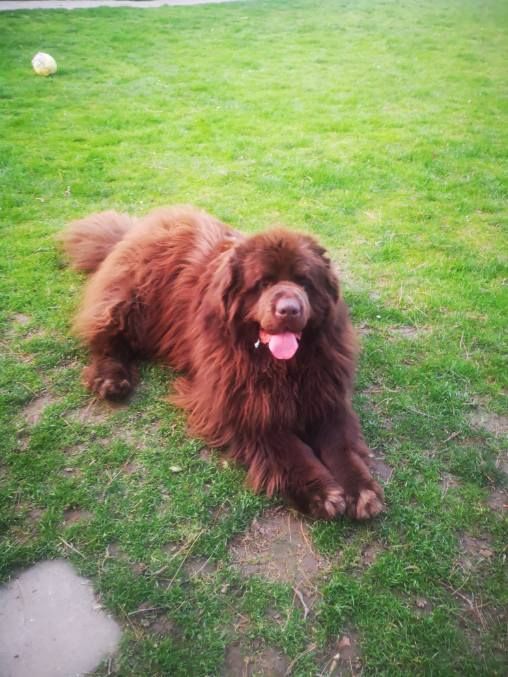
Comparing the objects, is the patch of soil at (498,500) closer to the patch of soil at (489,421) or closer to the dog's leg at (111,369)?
the patch of soil at (489,421)

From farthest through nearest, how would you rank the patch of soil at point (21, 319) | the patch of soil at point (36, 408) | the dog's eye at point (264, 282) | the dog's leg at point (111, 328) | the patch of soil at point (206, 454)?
the patch of soil at point (21, 319) → the dog's leg at point (111, 328) → the patch of soil at point (36, 408) → the patch of soil at point (206, 454) → the dog's eye at point (264, 282)

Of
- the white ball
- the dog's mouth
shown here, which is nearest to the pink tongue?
the dog's mouth

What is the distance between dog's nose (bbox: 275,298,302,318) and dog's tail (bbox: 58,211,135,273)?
2354 millimetres

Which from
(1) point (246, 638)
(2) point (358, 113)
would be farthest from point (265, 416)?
(2) point (358, 113)

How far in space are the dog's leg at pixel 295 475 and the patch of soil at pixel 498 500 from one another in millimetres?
904

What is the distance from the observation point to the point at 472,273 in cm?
504

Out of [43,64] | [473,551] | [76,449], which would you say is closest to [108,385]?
[76,449]

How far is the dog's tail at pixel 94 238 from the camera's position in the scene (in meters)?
4.55

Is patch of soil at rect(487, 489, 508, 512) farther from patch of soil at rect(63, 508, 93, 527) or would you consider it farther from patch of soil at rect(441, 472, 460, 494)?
patch of soil at rect(63, 508, 93, 527)

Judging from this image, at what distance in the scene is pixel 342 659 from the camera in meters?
2.22

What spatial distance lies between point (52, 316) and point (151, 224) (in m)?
1.10

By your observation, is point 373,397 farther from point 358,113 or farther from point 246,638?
point 358,113

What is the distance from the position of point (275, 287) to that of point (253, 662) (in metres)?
1.72

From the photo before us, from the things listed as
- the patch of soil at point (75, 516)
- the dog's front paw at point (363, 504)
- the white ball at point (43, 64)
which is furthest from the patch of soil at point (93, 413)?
the white ball at point (43, 64)
